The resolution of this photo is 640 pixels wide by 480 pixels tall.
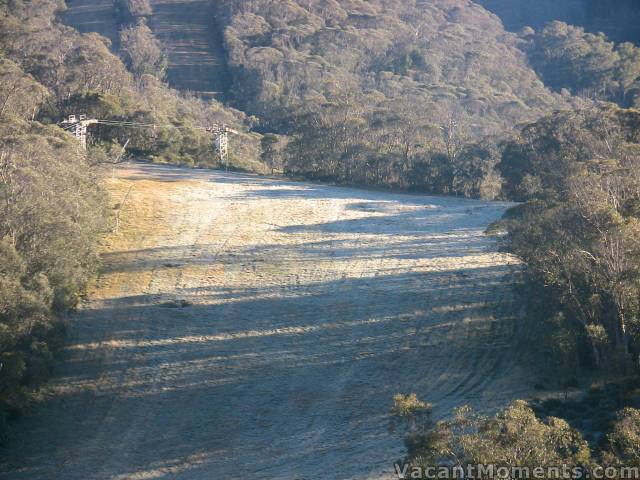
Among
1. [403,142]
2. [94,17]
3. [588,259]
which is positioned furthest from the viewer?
[94,17]

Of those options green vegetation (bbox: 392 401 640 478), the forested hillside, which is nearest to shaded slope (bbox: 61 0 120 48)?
the forested hillside

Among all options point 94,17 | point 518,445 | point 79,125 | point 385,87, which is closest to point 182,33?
point 94,17

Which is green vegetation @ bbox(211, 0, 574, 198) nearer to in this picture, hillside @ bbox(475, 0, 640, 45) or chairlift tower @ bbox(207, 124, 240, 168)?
chairlift tower @ bbox(207, 124, 240, 168)

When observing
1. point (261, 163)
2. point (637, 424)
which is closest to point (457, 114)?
point (261, 163)

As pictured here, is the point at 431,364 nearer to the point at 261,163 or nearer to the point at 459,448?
the point at 459,448

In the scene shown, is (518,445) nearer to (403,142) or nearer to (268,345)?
(268,345)

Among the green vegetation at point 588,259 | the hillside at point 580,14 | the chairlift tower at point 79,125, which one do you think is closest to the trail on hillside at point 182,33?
the chairlift tower at point 79,125

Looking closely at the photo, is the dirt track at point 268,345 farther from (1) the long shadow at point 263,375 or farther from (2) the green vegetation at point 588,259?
(2) the green vegetation at point 588,259
